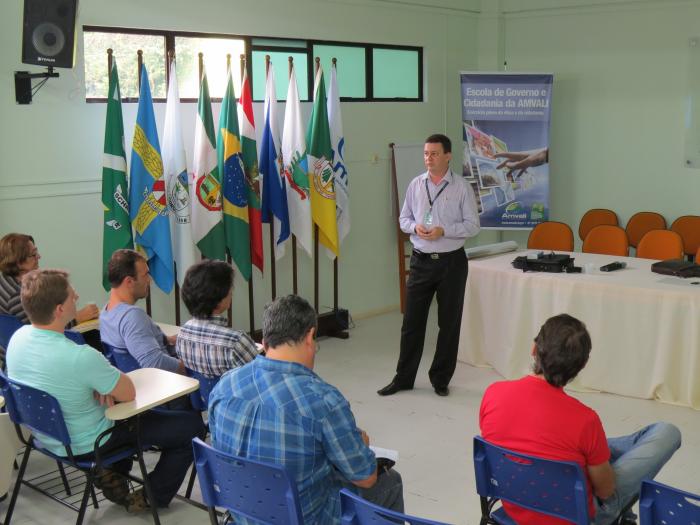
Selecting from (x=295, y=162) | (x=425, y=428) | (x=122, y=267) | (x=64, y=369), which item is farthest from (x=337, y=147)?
(x=64, y=369)

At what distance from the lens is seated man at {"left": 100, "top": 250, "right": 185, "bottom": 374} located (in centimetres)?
384

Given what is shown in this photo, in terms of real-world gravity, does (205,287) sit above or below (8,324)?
above

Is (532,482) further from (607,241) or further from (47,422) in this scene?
(607,241)

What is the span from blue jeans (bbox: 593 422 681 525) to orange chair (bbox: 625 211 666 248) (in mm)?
5139

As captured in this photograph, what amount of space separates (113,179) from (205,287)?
221cm

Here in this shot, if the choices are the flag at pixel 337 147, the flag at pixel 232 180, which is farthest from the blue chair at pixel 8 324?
the flag at pixel 337 147

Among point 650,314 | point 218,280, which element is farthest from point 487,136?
point 218,280

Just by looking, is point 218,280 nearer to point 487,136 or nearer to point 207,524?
point 207,524

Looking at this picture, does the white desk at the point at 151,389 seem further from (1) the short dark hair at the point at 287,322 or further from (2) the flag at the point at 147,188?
(2) the flag at the point at 147,188

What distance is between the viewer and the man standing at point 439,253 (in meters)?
5.27

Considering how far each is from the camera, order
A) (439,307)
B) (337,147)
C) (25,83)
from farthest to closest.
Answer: (337,147) < (439,307) < (25,83)

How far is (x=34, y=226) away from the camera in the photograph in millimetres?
5477

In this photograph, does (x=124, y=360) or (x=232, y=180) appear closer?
(x=124, y=360)

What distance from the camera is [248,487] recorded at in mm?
2555
